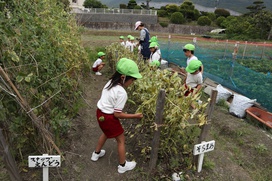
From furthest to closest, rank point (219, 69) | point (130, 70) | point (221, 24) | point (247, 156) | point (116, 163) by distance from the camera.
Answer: point (221, 24) → point (219, 69) → point (247, 156) → point (116, 163) → point (130, 70)

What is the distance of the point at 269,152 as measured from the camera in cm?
359

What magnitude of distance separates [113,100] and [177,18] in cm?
2900

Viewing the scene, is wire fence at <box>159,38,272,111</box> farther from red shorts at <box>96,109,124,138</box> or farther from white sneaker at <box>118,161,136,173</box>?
red shorts at <box>96,109,124,138</box>

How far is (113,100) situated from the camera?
7.82 ft

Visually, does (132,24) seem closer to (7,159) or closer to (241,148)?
(241,148)

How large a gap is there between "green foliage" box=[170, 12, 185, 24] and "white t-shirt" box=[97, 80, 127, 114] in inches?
1137

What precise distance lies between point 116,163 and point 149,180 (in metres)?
0.53

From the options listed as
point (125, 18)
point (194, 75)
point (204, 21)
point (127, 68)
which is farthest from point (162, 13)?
point (127, 68)

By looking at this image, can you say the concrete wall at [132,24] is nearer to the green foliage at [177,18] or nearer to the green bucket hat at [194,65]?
the green foliage at [177,18]

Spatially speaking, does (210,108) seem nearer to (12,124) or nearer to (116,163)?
(116,163)

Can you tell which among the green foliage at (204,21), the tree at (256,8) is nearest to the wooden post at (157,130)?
the green foliage at (204,21)

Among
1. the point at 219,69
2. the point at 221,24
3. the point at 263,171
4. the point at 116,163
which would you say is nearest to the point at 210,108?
the point at 116,163

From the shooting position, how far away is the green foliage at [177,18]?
29.1 meters

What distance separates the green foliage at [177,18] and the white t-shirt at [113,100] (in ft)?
94.8
